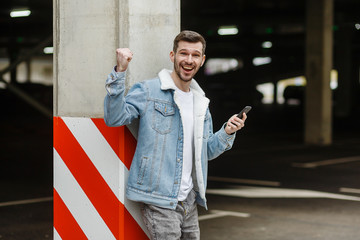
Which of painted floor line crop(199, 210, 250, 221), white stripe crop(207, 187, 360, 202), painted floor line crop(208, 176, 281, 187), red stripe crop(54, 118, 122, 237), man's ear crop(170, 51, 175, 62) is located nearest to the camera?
man's ear crop(170, 51, 175, 62)

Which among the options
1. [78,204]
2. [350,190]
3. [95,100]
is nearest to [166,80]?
[95,100]

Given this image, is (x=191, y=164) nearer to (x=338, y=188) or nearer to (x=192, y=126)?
(x=192, y=126)

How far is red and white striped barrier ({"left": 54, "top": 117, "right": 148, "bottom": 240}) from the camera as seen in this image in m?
4.21

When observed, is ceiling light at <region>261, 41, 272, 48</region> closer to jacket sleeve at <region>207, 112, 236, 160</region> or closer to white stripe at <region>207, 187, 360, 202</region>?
white stripe at <region>207, 187, 360, 202</region>

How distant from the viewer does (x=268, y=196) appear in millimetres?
10781

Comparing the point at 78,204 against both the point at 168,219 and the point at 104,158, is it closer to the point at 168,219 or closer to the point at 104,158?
the point at 104,158

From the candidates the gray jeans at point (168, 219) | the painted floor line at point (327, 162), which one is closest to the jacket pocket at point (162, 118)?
the gray jeans at point (168, 219)

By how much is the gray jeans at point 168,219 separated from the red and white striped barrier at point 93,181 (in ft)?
0.58

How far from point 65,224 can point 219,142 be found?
118 centimetres

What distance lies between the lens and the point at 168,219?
4039 millimetres

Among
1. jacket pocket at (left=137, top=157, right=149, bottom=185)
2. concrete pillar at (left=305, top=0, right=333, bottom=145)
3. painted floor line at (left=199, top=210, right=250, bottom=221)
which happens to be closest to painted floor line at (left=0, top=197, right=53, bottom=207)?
painted floor line at (left=199, top=210, right=250, bottom=221)

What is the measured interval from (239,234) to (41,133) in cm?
1595

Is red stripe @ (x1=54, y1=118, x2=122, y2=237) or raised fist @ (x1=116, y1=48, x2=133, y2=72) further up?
raised fist @ (x1=116, y1=48, x2=133, y2=72)

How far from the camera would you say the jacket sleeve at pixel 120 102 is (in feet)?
12.2
